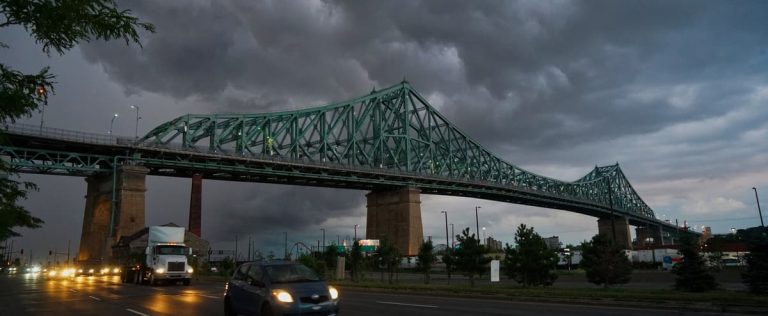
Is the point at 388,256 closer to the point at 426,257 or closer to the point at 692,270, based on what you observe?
the point at 426,257

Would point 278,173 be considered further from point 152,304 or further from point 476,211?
point 152,304

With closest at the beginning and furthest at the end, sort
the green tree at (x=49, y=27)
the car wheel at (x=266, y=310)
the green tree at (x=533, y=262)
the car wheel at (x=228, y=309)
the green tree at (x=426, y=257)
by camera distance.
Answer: the green tree at (x=49, y=27) < the car wheel at (x=266, y=310) < the car wheel at (x=228, y=309) < the green tree at (x=533, y=262) < the green tree at (x=426, y=257)

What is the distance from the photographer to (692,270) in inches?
842

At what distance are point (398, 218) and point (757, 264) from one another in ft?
259

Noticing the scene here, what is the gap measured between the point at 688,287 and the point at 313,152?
3107 inches

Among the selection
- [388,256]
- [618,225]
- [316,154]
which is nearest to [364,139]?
[316,154]

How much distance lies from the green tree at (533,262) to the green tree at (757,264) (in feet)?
33.9

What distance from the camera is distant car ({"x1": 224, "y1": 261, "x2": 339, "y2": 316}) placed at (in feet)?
36.5

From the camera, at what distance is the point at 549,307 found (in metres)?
17.1

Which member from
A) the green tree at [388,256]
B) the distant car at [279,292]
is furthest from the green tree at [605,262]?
the distant car at [279,292]

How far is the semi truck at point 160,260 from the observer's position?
34656 mm

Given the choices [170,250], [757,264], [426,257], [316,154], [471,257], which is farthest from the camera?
[316,154]

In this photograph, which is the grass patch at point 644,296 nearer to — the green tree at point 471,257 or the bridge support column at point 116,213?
the green tree at point 471,257

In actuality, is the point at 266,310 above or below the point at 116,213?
below
